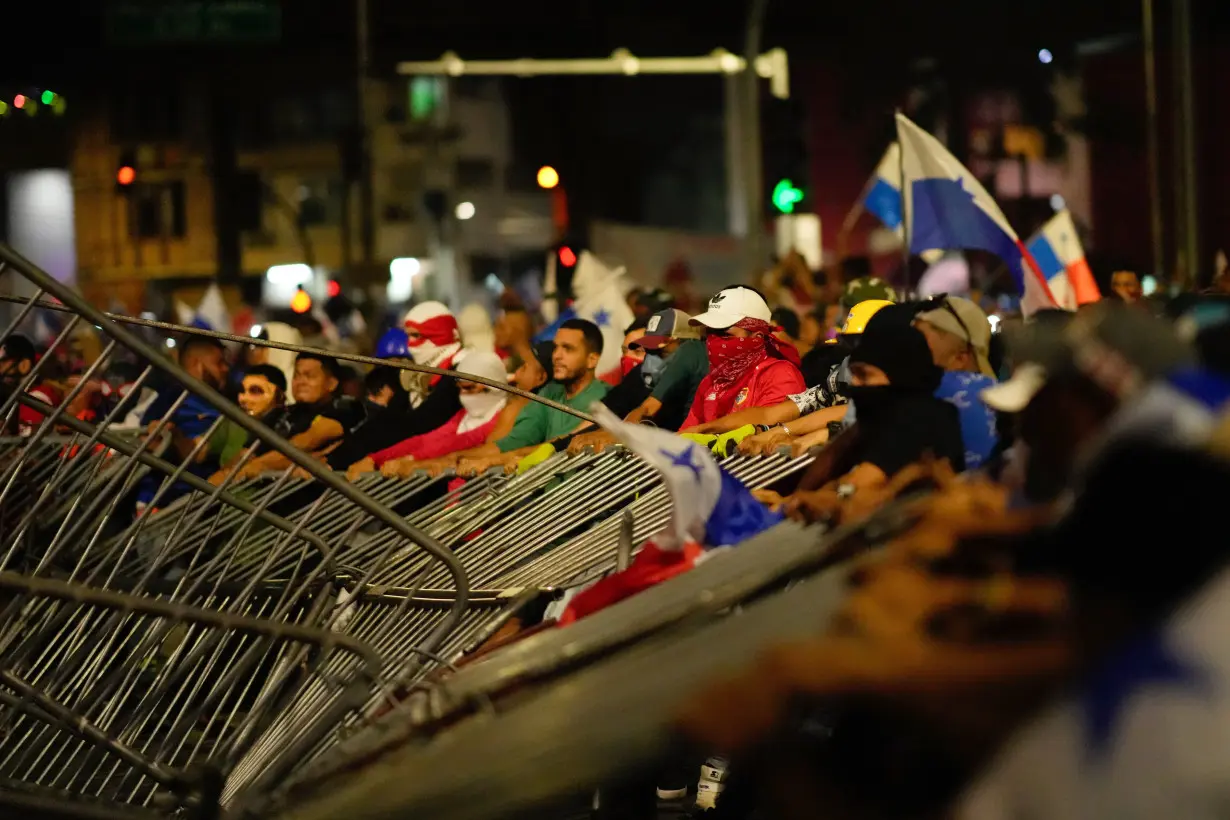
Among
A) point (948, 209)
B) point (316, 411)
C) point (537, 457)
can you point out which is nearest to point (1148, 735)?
point (537, 457)

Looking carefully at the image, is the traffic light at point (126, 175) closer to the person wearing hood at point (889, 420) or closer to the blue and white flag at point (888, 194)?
the blue and white flag at point (888, 194)

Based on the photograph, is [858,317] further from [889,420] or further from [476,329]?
[476,329]

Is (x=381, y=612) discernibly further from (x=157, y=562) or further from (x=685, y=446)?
(x=685, y=446)

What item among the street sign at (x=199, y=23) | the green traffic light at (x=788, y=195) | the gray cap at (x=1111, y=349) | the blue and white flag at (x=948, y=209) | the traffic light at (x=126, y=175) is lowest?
the gray cap at (x=1111, y=349)

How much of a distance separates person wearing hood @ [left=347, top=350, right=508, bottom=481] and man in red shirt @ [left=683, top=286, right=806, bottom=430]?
1.62 meters

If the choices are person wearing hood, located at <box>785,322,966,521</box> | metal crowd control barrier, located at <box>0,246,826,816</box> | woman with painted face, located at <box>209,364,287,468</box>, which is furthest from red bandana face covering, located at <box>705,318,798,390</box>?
woman with painted face, located at <box>209,364,287,468</box>

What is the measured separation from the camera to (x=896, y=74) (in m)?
48.2

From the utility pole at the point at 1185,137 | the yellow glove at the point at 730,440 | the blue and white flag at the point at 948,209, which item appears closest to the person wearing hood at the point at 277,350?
the blue and white flag at the point at 948,209

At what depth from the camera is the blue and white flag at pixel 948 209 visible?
12094 mm

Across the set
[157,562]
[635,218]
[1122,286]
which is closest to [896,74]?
[635,218]

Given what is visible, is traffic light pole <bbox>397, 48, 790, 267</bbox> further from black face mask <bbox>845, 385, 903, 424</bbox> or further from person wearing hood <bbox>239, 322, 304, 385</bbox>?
black face mask <bbox>845, 385, 903, 424</bbox>

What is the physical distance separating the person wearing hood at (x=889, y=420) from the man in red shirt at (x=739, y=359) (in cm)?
269

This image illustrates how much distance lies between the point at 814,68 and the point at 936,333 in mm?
49744

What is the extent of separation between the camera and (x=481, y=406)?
11070 mm
